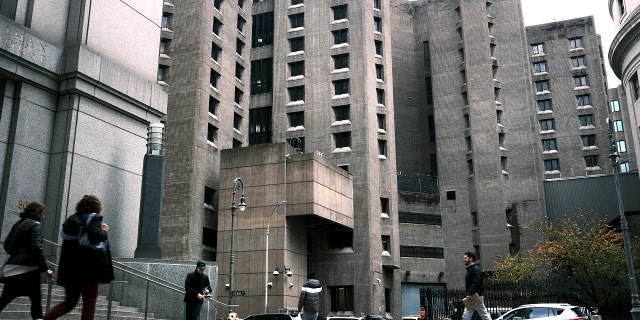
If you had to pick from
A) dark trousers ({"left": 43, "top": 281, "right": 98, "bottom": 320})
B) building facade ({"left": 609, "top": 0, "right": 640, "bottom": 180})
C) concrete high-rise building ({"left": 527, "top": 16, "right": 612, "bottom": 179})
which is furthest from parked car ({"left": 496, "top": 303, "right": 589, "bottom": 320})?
concrete high-rise building ({"left": 527, "top": 16, "right": 612, "bottom": 179})

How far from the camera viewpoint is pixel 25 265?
8.73m

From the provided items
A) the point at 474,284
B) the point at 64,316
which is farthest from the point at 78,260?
the point at 474,284

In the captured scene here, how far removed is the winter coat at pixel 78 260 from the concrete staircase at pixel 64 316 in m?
4.36

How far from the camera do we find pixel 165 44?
177ft

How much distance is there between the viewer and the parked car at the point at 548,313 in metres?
19.9

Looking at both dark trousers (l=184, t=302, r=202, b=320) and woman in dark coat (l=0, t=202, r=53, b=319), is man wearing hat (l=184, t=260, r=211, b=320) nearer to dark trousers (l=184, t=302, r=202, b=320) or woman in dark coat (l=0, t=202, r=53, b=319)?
dark trousers (l=184, t=302, r=202, b=320)

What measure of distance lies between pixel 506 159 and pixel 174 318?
6087 cm

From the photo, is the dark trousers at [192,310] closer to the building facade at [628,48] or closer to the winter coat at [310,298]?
the winter coat at [310,298]

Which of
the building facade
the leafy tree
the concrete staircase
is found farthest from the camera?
the building facade

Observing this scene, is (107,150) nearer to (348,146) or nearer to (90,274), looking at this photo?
(90,274)

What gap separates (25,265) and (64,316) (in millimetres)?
3748

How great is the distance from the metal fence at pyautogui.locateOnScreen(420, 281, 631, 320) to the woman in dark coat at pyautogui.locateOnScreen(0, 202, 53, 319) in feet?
91.1

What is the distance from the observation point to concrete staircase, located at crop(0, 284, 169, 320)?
11.8 metres

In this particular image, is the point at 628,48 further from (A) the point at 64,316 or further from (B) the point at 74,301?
(B) the point at 74,301
